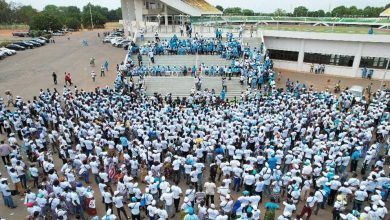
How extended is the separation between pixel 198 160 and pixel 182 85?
12548 mm

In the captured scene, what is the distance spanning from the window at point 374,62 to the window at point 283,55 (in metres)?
6.18

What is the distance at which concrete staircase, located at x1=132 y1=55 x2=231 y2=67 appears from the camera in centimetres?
2656

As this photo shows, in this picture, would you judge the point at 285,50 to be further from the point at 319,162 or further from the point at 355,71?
the point at 319,162

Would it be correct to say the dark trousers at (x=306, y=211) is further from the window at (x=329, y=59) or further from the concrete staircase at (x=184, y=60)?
the window at (x=329, y=59)

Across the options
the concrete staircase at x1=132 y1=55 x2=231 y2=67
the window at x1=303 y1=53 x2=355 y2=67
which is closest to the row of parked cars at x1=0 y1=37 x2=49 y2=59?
the concrete staircase at x1=132 y1=55 x2=231 y2=67

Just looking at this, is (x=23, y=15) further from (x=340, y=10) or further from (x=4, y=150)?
(x=4, y=150)

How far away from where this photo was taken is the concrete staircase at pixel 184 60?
2656 centimetres

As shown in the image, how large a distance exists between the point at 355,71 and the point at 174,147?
77.0ft

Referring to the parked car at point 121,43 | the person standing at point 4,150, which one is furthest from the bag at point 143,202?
the parked car at point 121,43

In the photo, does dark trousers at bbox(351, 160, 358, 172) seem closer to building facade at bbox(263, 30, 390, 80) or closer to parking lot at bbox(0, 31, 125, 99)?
building facade at bbox(263, 30, 390, 80)

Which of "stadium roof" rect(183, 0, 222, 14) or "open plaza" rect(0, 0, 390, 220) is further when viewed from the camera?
"stadium roof" rect(183, 0, 222, 14)

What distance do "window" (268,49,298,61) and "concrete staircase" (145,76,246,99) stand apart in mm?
10625

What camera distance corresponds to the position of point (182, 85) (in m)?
23.9

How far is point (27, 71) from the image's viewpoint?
30359 mm
